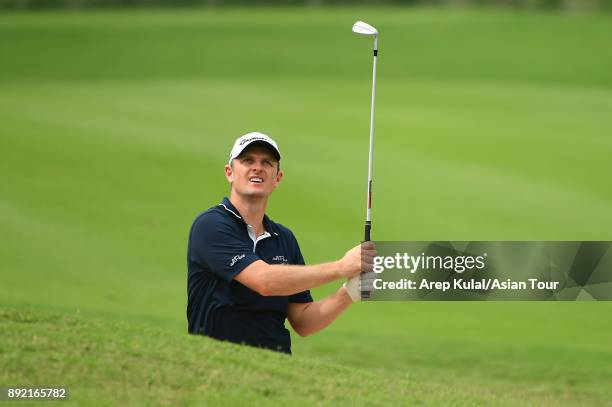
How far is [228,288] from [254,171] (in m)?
0.62

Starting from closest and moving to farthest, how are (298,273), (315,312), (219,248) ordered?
(298,273) < (219,248) < (315,312)

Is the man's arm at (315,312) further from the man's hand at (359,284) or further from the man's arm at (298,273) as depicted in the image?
the man's arm at (298,273)

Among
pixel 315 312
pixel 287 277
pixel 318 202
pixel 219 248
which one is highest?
pixel 318 202

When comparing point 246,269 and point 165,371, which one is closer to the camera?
point 165,371

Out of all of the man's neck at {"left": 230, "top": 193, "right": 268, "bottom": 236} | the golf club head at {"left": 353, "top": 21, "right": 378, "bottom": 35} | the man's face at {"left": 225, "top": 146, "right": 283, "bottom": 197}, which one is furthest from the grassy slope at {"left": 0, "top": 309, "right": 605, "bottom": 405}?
the golf club head at {"left": 353, "top": 21, "right": 378, "bottom": 35}

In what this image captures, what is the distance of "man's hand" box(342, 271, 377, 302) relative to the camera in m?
6.04

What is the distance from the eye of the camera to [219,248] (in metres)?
6.18

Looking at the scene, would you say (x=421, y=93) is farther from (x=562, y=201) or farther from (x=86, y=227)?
(x=86, y=227)

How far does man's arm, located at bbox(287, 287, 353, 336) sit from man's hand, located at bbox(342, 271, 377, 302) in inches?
7.7

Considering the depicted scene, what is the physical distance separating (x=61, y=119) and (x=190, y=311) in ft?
57.0

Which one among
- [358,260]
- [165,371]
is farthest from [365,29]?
[165,371]

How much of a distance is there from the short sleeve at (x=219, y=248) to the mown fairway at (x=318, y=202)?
400 mm

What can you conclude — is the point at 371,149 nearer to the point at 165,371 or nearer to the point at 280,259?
the point at 280,259

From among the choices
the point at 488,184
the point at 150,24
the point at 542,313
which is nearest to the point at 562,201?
the point at 488,184
